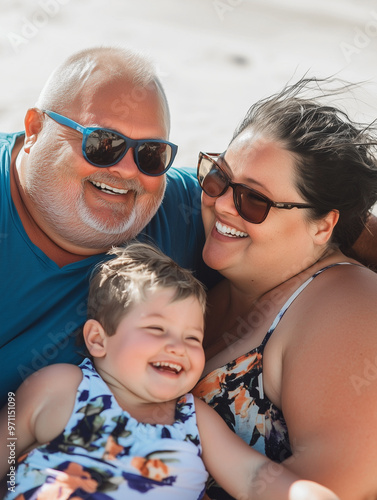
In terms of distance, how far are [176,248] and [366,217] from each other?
0.90 m

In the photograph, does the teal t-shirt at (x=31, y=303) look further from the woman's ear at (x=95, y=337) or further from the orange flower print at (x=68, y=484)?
the orange flower print at (x=68, y=484)

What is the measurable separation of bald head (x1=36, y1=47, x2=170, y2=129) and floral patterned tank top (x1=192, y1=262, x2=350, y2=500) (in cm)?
115

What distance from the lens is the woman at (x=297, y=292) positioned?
207 cm

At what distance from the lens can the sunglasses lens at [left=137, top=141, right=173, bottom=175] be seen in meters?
2.77

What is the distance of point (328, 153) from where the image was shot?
8.54 feet

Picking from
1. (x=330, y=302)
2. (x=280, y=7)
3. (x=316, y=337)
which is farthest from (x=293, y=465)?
(x=280, y=7)

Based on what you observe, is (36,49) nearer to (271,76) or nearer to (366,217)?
(271,76)

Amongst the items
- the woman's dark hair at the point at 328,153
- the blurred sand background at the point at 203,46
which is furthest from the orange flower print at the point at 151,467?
the blurred sand background at the point at 203,46

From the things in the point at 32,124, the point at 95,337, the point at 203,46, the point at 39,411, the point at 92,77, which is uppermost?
the point at 92,77

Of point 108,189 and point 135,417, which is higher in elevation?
point 108,189

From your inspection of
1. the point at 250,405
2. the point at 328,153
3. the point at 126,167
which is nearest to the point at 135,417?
the point at 250,405

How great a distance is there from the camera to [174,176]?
3.38 metres

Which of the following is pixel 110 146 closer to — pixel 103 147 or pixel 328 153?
pixel 103 147

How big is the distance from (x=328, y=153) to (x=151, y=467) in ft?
4.51
